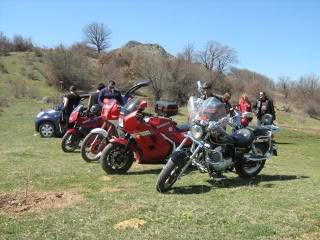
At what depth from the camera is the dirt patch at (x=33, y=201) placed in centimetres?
716

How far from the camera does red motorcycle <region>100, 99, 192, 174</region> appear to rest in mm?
9773

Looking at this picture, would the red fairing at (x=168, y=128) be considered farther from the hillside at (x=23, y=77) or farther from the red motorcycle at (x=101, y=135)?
the hillside at (x=23, y=77)

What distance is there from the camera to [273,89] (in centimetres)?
8056

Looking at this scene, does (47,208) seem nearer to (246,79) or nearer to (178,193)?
(178,193)

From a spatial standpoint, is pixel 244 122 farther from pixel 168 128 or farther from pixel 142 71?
pixel 142 71

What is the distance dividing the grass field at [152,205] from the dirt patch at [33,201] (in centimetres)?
6

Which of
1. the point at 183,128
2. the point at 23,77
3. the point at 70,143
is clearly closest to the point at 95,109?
the point at 70,143

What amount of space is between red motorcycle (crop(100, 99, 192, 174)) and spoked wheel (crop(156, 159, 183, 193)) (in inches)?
70.6

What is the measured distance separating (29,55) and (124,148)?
55.6 metres

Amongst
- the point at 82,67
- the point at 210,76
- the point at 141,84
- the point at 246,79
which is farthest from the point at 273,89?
the point at 141,84

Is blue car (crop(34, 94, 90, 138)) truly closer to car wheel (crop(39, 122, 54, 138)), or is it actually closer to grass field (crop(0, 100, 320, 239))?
car wheel (crop(39, 122, 54, 138))

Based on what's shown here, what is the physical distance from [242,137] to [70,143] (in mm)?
5549

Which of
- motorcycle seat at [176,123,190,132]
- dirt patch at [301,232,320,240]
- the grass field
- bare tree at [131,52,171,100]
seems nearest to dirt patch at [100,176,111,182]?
the grass field

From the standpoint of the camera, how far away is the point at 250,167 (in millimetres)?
9672
